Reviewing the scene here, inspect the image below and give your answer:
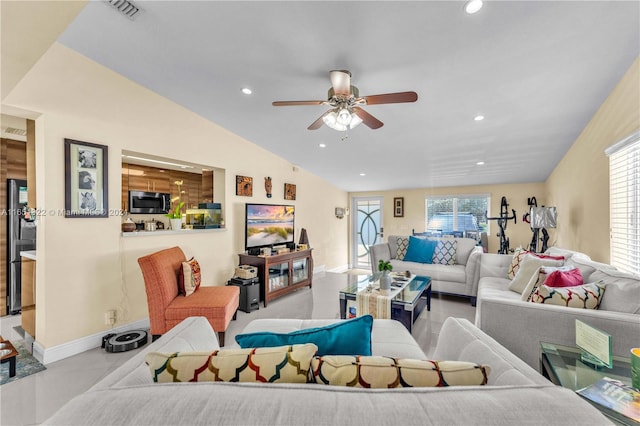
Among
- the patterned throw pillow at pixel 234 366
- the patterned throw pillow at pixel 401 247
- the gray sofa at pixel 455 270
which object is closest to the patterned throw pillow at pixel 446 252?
the gray sofa at pixel 455 270

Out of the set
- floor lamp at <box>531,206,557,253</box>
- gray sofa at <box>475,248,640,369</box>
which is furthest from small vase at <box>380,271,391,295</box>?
floor lamp at <box>531,206,557,253</box>

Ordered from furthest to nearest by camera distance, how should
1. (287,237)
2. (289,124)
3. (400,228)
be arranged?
(400,228), (287,237), (289,124)

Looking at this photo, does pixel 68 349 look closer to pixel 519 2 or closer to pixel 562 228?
pixel 519 2

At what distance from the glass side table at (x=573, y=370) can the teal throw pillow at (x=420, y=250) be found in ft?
9.51

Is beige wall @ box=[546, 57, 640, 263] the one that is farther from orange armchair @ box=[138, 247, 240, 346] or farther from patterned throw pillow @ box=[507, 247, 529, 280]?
orange armchair @ box=[138, 247, 240, 346]

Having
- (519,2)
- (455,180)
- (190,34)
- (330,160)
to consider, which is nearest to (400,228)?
(455,180)

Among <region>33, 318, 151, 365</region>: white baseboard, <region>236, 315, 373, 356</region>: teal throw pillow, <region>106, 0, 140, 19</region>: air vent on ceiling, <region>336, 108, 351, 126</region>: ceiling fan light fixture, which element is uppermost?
<region>106, 0, 140, 19</region>: air vent on ceiling

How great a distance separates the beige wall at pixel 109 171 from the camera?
7.28 ft

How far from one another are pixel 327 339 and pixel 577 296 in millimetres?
1849

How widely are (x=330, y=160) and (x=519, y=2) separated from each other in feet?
10.8

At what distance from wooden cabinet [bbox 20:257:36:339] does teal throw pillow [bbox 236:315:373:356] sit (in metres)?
2.83

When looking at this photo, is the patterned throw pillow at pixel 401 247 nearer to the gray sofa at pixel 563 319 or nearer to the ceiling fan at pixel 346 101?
the gray sofa at pixel 563 319

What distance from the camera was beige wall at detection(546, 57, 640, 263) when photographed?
2105 mm

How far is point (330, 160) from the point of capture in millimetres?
4629
